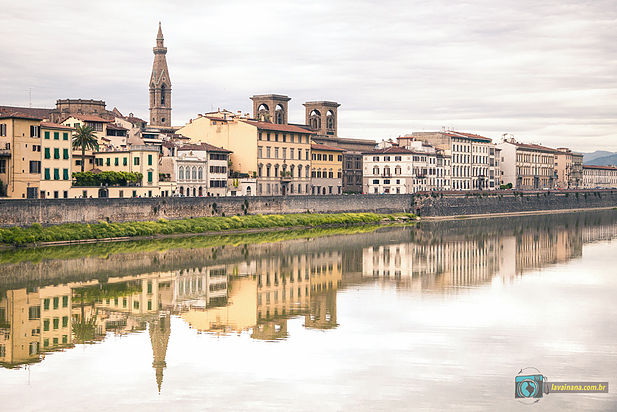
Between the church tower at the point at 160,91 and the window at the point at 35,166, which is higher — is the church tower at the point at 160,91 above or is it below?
above

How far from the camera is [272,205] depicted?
8588 cm

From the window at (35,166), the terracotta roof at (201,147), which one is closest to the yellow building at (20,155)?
the window at (35,166)

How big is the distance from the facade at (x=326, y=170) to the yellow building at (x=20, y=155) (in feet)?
163

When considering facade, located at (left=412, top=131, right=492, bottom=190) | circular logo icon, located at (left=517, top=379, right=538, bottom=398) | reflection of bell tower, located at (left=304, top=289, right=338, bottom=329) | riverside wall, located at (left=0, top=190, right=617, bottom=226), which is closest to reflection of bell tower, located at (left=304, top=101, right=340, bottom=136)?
facade, located at (left=412, top=131, right=492, bottom=190)

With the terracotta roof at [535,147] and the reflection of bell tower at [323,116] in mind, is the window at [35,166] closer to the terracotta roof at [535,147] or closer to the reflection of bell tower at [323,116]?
the reflection of bell tower at [323,116]

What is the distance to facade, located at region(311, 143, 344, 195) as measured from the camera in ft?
368

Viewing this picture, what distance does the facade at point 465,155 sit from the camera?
13625cm

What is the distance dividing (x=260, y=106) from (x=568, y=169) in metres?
90.9

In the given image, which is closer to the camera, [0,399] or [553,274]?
A: [0,399]

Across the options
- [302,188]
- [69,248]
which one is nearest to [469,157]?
[302,188]

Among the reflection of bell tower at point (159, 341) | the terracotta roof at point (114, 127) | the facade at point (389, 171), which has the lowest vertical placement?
the reflection of bell tower at point (159, 341)

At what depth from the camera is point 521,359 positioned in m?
26.4

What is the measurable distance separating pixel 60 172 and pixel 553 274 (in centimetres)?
4337

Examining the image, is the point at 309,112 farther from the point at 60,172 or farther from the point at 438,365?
the point at 438,365
